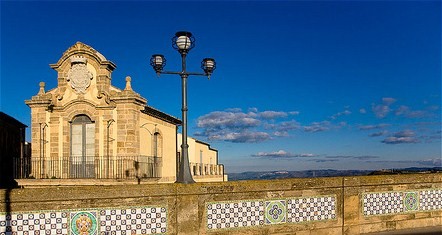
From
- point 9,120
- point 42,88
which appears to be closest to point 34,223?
point 42,88

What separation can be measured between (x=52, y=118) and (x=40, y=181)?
3.18m

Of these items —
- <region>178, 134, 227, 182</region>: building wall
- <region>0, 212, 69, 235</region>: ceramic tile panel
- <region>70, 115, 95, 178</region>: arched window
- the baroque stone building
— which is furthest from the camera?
<region>178, 134, 227, 182</region>: building wall

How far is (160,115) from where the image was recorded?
24438 mm

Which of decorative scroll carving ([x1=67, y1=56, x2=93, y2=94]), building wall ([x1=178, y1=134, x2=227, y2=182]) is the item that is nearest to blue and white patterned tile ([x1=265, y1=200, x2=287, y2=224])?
decorative scroll carving ([x1=67, y1=56, x2=93, y2=94])

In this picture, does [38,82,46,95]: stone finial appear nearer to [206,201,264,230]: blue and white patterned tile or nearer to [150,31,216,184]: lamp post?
[150,31,216,184]: lamp post

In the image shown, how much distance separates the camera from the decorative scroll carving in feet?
67.3

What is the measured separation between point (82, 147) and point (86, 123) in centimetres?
122

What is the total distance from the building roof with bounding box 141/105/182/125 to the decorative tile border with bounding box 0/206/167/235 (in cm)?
1419

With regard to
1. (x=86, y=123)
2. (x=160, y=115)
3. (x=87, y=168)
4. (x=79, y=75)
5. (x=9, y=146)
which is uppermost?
(x=79, y=75)

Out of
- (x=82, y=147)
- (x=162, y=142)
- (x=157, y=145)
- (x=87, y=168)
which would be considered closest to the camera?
(x=87, y=168)

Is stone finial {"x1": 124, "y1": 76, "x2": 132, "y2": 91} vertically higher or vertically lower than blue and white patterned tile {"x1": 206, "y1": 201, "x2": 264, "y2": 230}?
higher

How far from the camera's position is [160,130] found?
24.4m

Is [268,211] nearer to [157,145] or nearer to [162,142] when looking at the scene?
[157,145]

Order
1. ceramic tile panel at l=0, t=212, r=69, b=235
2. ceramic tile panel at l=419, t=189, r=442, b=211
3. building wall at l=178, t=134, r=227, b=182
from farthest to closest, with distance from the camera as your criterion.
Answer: building wall at l=178, t=134, r=227, b=182 < ceramic tile panel at l=419, t=189, r=442, b=211 < ceramic tile panel at l=0, t=212, r=69, b=235
